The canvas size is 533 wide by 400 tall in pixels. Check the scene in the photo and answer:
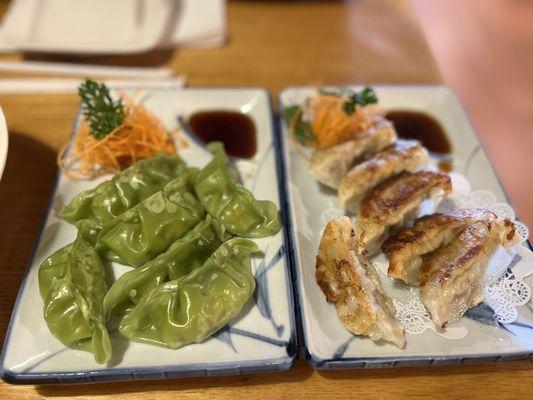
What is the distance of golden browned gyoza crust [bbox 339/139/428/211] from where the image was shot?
8.37ft

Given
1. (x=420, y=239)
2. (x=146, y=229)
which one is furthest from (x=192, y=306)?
(x=420, y=239)

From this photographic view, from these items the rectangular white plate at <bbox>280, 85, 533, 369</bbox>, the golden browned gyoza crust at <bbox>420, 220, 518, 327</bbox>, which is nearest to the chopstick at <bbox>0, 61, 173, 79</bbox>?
the rectangular white plate at <bbox>280, 85, 533, 369</bbox>

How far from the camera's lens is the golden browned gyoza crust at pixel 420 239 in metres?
2.18

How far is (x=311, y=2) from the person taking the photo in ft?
14.9

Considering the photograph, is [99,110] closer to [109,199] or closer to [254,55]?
[109,199]

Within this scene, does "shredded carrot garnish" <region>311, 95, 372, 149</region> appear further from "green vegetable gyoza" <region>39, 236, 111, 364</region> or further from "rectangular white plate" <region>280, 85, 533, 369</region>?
"green vegetable gyoza" <region>39, 236, 111, 364</region>

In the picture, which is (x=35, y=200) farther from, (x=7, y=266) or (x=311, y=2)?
(x=311, y=2)

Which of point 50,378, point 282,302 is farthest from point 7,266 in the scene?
point 282,302

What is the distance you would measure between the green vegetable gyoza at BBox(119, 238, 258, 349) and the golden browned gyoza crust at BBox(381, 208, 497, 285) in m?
0.73

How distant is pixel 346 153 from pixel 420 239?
790 mm

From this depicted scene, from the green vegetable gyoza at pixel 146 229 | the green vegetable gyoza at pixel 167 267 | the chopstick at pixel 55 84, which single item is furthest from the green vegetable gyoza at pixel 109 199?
the chopstick at pixel 55 84

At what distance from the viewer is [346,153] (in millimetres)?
2785

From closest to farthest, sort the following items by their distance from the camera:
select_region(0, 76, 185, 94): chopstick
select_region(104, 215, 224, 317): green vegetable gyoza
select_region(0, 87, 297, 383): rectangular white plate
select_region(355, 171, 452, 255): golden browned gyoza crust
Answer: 1. select_region(0, 87, 297, 383): rectangular white plate
2. select_region(104, 215, 224, 317): green vegetable gyoza
3. select_region(355, 171, 452, 255): golden browned gyoza crust
4. select_region(0, 76, 185, 94): chopstick

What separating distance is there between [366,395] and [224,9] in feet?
12.2
